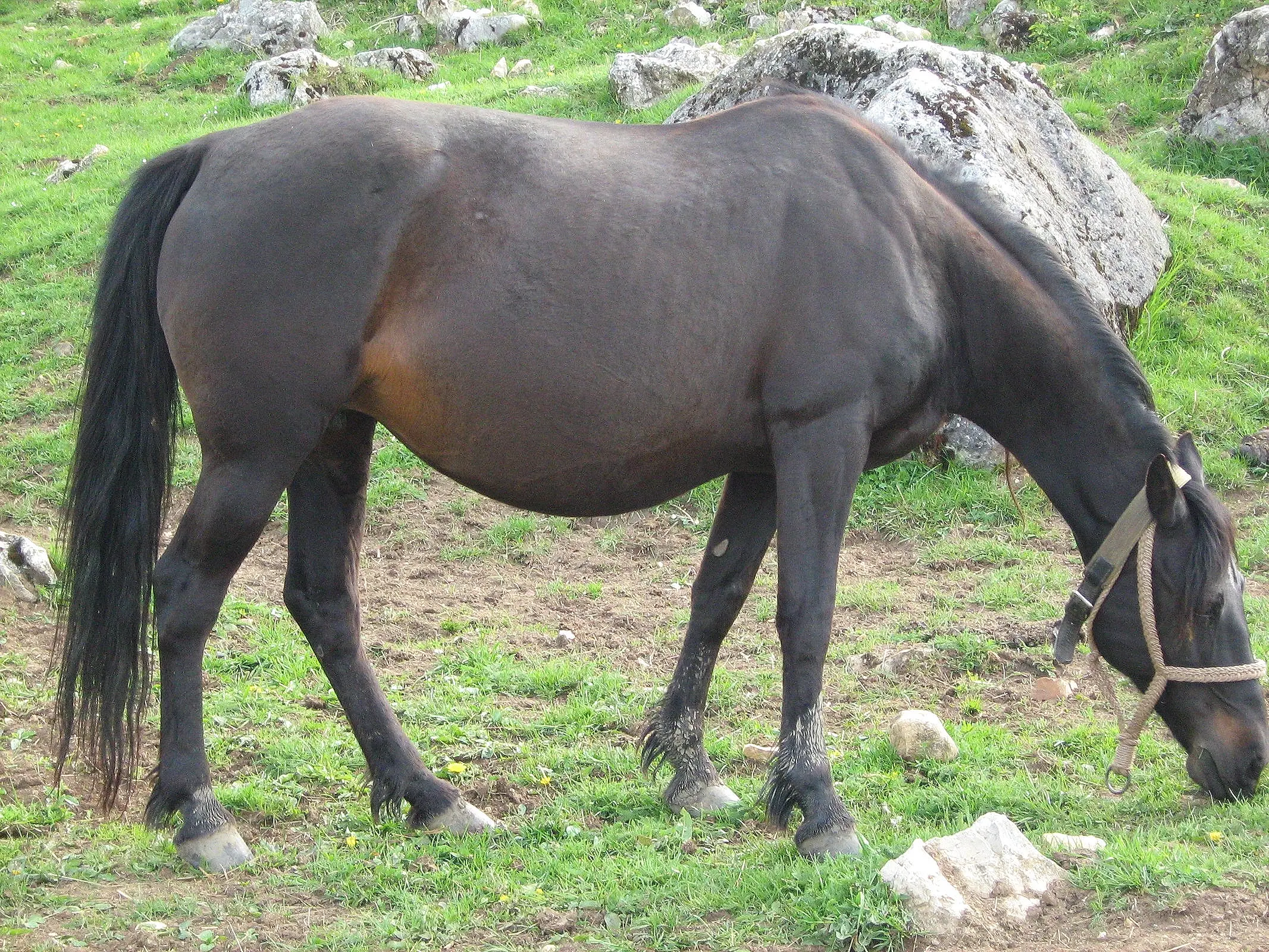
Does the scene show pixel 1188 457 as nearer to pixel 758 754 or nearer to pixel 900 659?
pixel 900 659

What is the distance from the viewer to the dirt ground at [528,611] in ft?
11.3

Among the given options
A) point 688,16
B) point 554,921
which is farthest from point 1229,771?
point 688,16

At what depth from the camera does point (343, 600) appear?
425cm

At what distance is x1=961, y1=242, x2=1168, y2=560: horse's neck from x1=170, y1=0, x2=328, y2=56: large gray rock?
1228 cm

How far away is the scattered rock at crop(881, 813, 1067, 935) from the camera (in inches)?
119

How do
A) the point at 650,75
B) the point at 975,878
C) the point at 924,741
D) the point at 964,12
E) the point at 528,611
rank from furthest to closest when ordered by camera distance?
the point at 964,12 → the point at 650,75 → the point at 528,611 → the point at 924,741 → the point at 975,878

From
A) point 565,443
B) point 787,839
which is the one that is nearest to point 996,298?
point 565,443

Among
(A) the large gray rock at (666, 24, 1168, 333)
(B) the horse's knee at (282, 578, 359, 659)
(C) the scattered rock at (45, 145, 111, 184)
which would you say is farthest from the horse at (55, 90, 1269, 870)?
(C) the scattered rock at (45, 145, 111, 184)

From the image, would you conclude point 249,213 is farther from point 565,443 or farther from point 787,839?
point 787,839

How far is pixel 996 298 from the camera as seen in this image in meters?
4.04

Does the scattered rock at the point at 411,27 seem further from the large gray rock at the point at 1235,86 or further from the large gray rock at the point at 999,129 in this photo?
the large gray rock at the point at 1235,86

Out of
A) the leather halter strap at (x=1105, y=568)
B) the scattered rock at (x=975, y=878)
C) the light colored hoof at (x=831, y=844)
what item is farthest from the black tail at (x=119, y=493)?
the leather halter strap at (x=1105, y=568)

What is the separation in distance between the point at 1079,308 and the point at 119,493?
10.6 ft

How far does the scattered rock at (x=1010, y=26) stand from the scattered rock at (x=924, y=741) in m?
9.48
